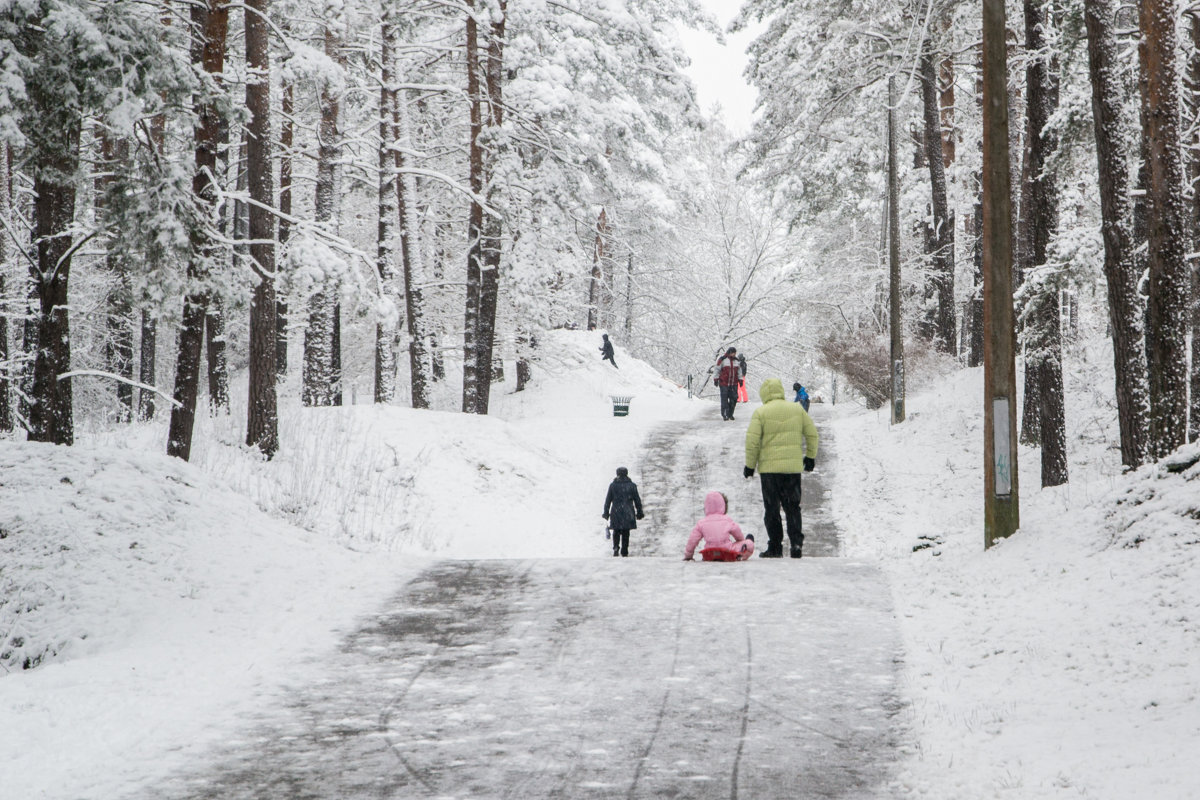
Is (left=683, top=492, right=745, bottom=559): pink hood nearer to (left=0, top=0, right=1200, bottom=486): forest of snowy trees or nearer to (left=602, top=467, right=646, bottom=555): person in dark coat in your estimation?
(left=602, top=467, right=646, bottom=555): person in dark coat

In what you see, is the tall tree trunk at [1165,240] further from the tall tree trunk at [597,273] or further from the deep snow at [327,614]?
the tall tree trunk at [597,273]

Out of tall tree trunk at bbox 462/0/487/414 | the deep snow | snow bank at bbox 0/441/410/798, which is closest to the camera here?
the deep snow

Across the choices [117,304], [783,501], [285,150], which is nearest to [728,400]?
[285,150]

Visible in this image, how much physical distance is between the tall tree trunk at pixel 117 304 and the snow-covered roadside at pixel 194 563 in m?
2.14

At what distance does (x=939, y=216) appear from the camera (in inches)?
1014

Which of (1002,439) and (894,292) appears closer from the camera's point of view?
(1002,439)

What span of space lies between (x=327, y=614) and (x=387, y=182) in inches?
598

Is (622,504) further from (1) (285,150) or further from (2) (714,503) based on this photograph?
(1) (285,150)

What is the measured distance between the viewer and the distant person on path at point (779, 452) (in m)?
11.0

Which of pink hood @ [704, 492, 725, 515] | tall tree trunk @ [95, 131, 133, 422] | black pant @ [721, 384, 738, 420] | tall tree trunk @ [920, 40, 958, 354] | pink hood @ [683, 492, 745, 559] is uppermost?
tall tree trunk @ [920, 40, 958, 354]

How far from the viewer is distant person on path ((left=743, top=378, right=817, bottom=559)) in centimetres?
1101

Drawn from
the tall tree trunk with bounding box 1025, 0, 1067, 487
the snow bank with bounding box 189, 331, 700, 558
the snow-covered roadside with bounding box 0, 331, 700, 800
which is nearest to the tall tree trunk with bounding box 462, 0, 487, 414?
the snow bank with bounding box 189, 331, 700, 558

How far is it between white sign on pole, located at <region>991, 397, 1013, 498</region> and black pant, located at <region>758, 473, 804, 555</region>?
2697 millimetres

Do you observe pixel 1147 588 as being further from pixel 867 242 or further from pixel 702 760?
pixel 867 242
